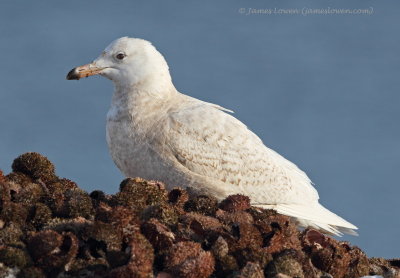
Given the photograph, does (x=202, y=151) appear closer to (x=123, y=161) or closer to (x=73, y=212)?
(x=123, y=161)

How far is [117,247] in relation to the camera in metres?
12.8

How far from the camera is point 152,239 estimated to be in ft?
43.2

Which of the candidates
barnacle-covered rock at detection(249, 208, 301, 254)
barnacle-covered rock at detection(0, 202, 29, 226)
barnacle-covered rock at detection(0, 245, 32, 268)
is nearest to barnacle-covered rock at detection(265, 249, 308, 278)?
barnacle-covered rock at detection(249, 208, 301, 254)

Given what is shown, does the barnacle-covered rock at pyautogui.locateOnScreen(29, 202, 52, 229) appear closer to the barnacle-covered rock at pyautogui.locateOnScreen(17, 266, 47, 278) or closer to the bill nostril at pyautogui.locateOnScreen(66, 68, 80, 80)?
the barnacle-covered rock at pyautogui.locateOnScreen(17, 266, 47, 278)

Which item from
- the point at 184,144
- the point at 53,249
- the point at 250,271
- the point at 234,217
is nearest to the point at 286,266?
the point at 250,271

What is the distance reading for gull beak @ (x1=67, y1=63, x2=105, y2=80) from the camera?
776 inches

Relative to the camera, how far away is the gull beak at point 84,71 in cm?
1970

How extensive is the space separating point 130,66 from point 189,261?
7.94 meters

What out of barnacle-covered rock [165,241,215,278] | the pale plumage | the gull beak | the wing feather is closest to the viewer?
barnacle-covered rock [165,241,215,278]

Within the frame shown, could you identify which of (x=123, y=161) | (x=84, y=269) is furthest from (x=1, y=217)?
(x=123, y=161)

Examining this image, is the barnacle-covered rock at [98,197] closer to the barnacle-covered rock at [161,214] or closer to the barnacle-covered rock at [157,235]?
the barnacle-covered rock at [161,214]

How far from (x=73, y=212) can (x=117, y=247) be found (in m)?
1.89

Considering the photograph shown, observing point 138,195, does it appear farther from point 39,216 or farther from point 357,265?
point 357,265

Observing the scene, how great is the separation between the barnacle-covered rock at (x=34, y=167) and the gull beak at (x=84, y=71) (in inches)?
118
